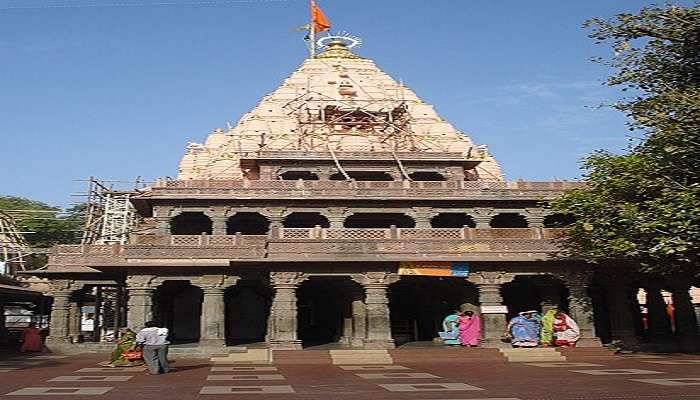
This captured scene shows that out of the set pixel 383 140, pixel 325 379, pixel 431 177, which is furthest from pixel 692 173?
pixel 383 140

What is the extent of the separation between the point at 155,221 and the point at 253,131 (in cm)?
1429

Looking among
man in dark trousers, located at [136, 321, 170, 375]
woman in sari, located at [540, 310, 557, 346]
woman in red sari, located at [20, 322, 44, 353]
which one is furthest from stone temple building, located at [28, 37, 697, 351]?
man in dark trousers, located at [136, 321, 170, 375]

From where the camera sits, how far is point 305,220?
34.5 metres

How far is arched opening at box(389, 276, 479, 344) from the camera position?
28.7 metres

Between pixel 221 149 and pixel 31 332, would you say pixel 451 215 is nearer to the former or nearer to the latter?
pixel 221 149

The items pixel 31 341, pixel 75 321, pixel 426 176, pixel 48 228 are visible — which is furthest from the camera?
pixel 48 228

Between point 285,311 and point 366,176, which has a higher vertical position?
point 366,176

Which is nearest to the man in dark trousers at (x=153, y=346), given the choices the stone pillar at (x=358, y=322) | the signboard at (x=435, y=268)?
the stone pillar at (x=358, y=322)

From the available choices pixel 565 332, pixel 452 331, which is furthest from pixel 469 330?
pixel 565 332

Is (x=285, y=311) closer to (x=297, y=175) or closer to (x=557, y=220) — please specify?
(x=297, y=175)

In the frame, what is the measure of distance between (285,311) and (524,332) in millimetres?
9237

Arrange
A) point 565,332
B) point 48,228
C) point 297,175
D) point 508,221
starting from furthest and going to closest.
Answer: point 48,228, point 297,175, point 508,221, point 565,332

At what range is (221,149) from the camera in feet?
145

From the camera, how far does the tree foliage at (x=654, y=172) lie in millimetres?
20109
